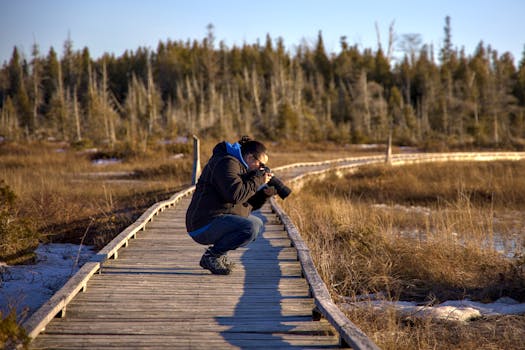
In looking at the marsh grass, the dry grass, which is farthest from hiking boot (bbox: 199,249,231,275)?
the dry grass

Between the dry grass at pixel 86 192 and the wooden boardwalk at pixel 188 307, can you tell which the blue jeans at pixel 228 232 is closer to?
the wooden boardwalk at pixel 188 307

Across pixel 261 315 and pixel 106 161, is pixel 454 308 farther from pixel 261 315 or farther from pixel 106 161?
pixel 106 161

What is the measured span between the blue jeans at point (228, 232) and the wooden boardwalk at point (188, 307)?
A: 1.20ft

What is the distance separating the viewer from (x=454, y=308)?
600 cm

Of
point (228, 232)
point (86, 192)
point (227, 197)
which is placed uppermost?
point (227, 197)

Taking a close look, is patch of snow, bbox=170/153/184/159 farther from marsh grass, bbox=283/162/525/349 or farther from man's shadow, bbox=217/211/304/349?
man's shadow, bbox=217/211/304/349

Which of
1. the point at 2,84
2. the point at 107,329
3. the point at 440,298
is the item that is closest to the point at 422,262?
the point at 440,298

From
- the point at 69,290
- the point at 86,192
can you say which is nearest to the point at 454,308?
the point at 69,290

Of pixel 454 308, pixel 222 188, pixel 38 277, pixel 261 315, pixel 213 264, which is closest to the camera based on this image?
pixel 261 315

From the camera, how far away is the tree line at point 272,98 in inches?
1690

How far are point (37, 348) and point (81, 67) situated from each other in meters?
74.5

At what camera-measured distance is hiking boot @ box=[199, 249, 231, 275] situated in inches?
216

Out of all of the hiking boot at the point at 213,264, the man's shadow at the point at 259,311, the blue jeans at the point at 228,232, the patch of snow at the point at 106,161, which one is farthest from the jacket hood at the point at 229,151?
the patch of snow at the point at 106,161

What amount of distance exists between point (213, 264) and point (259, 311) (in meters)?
1.17
